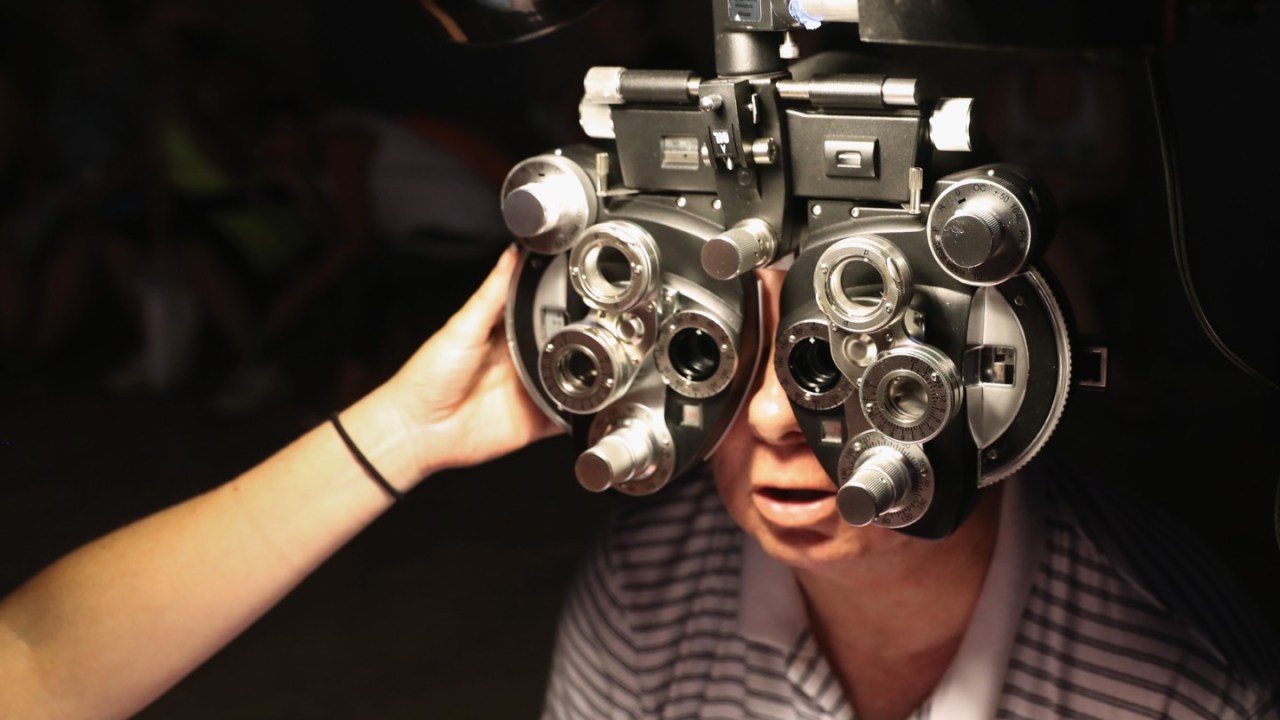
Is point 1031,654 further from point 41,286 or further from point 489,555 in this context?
point 41,286

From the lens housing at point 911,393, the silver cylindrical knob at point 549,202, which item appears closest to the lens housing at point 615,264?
the silver cylindrical knob at point 549,202

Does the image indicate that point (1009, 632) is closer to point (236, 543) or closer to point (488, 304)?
point (488, 304)

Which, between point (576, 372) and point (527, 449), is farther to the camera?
point (527, 449)

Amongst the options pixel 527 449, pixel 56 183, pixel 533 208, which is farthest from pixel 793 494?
pixel 56 183

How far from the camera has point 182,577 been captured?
0.86 m

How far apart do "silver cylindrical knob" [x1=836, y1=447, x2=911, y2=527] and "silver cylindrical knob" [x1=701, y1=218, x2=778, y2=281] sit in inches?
4.4

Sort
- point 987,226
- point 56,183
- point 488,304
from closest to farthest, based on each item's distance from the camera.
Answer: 1. point 987,226
2. point 488,304
3. point 56,183

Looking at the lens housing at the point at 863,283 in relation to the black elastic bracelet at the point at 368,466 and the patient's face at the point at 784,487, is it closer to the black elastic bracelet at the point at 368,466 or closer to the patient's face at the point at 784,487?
the patient's face at the point at 784,487

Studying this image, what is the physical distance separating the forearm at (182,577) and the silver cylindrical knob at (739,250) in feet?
0.92

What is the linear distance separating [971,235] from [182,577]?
51 cm

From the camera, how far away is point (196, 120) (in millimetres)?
1486

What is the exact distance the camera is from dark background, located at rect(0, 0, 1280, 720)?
84cm

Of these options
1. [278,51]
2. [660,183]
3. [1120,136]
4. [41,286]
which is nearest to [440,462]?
[660,183]

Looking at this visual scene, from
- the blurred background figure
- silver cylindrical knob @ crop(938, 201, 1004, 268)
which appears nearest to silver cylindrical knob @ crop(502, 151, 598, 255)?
silver cylindrical knob @ crop(938, 201, 1004, 268)
